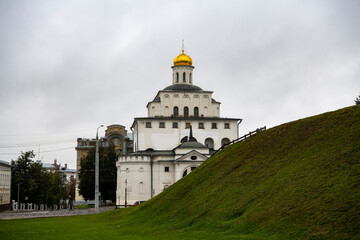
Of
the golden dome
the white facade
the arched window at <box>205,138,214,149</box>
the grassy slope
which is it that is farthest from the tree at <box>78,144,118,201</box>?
the grassy slope

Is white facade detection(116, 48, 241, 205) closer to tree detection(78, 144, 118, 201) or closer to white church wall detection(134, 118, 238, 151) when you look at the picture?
white church wall detection(134, 118, 238, 151)

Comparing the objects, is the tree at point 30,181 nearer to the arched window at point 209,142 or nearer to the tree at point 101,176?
the tree at point 101,176

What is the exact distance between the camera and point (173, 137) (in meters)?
75.9

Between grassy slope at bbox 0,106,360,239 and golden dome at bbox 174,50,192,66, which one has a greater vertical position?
golden dome at bbox 174,50,192,66

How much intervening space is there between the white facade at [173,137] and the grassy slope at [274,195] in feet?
106

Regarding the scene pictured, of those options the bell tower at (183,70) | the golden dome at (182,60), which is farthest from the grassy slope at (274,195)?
the golden dome at (182,60)

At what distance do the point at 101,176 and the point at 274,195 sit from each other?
A: 6611 centimetres

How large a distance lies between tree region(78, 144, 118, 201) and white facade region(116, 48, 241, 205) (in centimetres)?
1155

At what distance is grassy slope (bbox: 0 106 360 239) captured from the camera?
62.0 feet

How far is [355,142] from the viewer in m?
23.7

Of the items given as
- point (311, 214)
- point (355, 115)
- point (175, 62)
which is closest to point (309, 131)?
point (355, 115)

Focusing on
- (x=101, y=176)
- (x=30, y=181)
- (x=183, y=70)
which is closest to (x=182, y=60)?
(x=183, y=70)

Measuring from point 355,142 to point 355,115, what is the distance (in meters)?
4.21

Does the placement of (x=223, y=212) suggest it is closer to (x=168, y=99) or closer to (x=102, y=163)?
(x=168, y=99)
